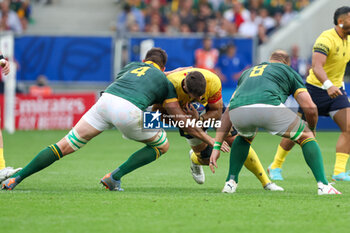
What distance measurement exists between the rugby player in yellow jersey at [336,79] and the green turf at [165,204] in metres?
0.54

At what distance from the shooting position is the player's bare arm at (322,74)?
9867mm

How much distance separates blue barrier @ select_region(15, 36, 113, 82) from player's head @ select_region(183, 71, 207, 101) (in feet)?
45.3

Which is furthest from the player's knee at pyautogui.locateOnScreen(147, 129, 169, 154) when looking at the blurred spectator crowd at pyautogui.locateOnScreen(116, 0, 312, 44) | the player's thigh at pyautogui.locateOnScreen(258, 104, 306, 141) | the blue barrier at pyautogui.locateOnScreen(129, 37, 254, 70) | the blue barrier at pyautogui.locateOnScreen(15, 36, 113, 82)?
the blurred spectator crowd at pyautogui.locateOnScreen(116, 0, 312, 44)

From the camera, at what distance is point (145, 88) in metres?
8.66

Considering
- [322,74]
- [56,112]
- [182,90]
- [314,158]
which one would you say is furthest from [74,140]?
[56,112]

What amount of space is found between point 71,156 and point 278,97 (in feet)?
23.0

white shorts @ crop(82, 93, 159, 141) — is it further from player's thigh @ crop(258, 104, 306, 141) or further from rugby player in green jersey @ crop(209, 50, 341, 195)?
player's thigh @ crop(258, 104, 306, 141)

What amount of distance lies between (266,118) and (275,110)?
141mm

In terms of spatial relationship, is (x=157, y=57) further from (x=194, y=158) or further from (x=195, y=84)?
(x=194, y=158)

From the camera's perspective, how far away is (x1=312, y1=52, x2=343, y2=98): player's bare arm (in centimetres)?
987

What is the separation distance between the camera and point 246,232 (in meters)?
6.18

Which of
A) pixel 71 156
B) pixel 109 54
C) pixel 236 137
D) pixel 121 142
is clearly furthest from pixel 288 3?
pixel 236 137

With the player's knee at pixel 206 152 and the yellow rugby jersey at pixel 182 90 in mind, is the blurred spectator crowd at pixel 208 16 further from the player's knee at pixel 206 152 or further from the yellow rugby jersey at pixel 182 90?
the yellow rugby jersey at pixel 182 90

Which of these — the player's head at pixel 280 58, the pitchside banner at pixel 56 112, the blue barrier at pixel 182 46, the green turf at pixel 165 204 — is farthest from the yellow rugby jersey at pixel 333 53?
the pitchside banner at pixel 56 112
